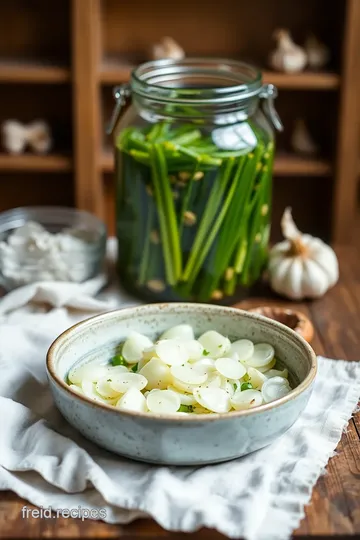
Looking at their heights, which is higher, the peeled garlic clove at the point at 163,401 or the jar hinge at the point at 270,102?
the jar hinge at the point at 270,102

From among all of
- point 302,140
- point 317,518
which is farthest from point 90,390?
point 302,140

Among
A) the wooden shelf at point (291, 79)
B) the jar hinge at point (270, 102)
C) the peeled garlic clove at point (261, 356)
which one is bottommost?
the peeled garlic clove at point (261, 356)

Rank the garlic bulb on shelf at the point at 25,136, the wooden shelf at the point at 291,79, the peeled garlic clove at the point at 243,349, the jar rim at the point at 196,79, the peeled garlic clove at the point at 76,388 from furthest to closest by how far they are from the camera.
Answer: the garlic bulb on shelf at the point at 25,136 → the wooden shelf at the point at 291,79 → the jar rim at the point at 196,79 → the peeled garlic clove at the point at 243,349 → the peeled garlic clove at the point at 76,388

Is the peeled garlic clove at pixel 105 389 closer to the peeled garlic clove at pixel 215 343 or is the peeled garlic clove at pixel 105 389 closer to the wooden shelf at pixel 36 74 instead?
the peeled garlic clove at pixel 215 343

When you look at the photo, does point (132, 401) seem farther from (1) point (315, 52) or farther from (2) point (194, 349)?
(1) point (315, 52)

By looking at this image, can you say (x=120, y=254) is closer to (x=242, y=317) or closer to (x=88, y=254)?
(x=88, y=254)

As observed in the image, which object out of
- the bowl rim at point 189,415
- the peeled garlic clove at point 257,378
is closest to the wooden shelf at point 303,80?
the bowl rim at point 189,415

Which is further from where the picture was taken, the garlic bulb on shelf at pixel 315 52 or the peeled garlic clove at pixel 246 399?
the garlic bulb on shelf at pixel 315 52

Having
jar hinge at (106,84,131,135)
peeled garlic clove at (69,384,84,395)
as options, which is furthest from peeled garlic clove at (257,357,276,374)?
jar hinge at (106,84,131,135)
